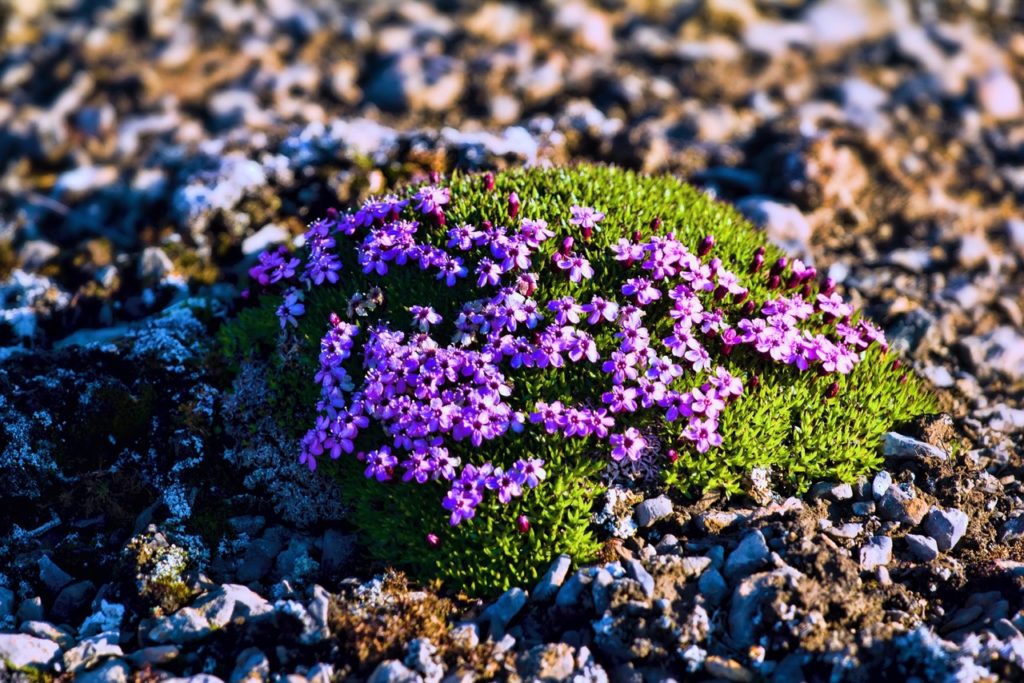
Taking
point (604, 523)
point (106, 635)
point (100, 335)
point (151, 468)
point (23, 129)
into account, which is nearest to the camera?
point (106, 635)

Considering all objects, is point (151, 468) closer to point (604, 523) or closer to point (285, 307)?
point (285, 307)

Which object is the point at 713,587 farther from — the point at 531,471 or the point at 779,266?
the point at 779,266

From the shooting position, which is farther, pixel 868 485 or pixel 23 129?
pixel 23 129

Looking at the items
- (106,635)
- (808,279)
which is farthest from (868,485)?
(106,635)

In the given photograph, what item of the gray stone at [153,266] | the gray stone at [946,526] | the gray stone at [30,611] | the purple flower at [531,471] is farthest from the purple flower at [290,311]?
the gray stone at [946,526]

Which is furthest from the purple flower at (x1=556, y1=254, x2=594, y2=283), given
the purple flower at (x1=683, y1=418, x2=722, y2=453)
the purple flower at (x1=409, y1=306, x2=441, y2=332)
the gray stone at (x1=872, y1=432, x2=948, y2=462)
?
the gray stone at (x1=872, y1=432, x2=948, y2=462)

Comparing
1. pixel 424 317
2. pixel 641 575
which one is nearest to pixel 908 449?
pixel 641 575
